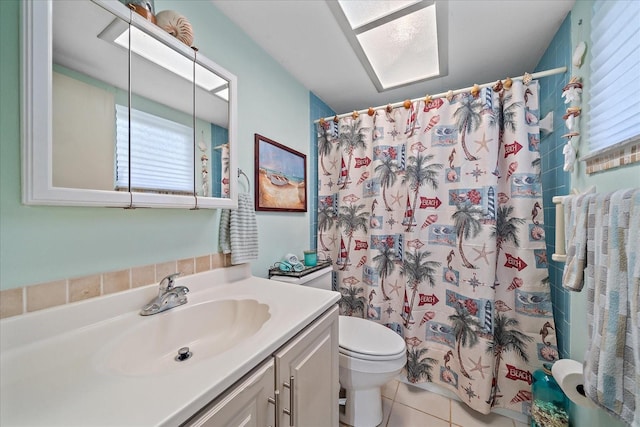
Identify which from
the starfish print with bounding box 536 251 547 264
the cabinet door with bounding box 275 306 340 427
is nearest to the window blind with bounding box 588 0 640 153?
the starfish print with bounding box 536 251 547 264

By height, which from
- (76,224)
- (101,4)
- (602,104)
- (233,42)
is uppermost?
(233,42)

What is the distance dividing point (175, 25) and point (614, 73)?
1657 mm

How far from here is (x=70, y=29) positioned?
0.66 metres

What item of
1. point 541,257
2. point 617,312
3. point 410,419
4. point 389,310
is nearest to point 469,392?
point 410,419

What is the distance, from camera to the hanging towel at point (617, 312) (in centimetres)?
57

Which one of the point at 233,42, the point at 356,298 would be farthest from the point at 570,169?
the point at 233,42

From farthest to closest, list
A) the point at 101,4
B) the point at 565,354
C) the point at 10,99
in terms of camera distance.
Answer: the point at 565,354 < the point at 101,4 < the point at 10,99

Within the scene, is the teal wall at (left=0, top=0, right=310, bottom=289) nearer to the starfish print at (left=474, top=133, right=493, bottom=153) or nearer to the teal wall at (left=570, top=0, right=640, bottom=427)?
the starfish print at (left=474, top=133, right=493, bottom=153)

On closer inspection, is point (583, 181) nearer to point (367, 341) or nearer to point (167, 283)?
point (367, 341)

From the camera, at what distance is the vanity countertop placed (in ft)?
1.34

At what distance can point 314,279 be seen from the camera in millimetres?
1570

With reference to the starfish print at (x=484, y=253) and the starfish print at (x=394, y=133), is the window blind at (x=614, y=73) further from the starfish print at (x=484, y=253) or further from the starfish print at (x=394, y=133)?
the starfish print at (x=394, y=133)

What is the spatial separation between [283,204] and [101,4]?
1.18 metres

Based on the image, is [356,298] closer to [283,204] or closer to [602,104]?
[283,204]
